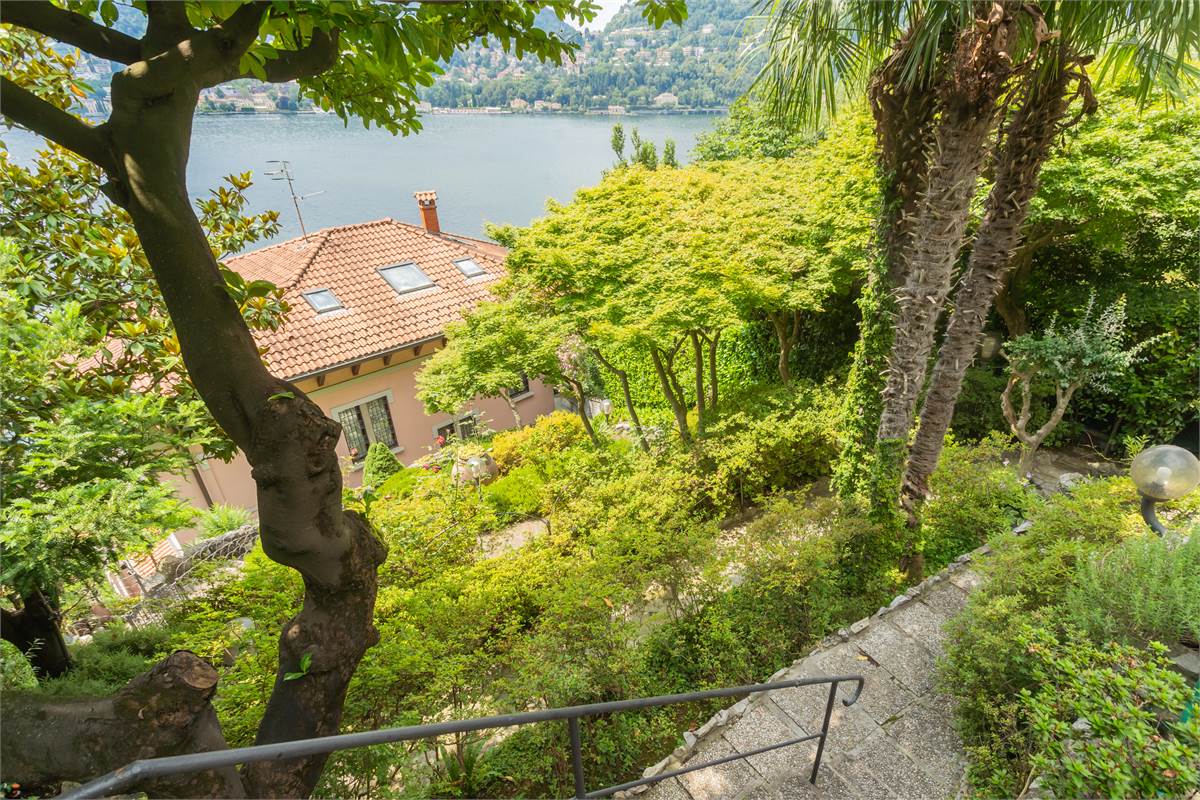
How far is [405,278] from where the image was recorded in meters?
13.0

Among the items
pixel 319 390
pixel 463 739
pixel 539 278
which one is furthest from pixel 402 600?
pixel 319 390

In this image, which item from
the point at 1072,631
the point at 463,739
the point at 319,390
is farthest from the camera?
the point at 319,390

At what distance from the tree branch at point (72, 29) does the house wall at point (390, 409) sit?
27.3 ft

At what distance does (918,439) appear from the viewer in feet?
19.9

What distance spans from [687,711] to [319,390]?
9.29m

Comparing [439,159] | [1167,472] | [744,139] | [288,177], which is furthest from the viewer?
[439,159]

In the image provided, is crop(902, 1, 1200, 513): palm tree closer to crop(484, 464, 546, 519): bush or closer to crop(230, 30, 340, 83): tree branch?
crop(230, 30, 340, 83): tree branch

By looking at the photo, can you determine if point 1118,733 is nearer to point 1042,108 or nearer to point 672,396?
point 1042,108

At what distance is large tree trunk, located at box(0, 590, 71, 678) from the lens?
309 centimetres

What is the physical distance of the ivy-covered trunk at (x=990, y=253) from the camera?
4703mm

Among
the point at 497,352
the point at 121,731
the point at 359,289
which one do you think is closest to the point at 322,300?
the point at 359,289

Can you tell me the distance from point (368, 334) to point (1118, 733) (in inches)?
465

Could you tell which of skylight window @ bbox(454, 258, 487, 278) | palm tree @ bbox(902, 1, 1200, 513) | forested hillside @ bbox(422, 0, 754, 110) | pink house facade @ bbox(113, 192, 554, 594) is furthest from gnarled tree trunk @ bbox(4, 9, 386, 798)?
forested hillside @ bbox(422, 0, 754, 110)

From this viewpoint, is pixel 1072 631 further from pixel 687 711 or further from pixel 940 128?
pixel 940 128
